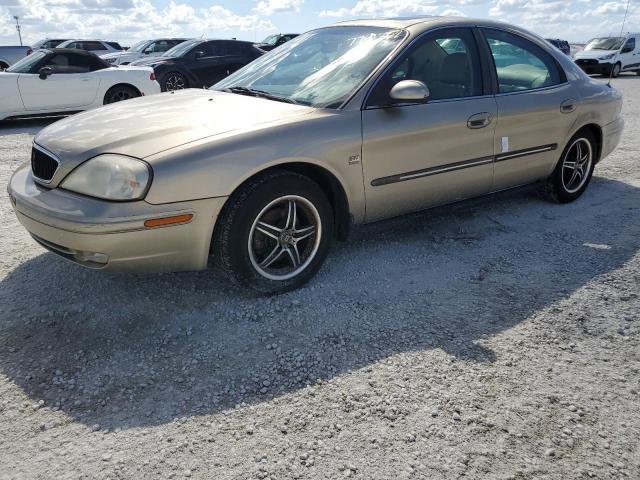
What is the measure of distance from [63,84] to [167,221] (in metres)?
8.14

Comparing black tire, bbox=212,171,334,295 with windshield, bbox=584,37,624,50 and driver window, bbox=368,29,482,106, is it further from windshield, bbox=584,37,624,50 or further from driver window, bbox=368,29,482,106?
windshield, bbox=584,37,624,50

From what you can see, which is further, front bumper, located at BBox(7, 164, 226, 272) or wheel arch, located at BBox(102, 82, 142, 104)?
wheel arch, located at BBox(102, 82, 142, 104)

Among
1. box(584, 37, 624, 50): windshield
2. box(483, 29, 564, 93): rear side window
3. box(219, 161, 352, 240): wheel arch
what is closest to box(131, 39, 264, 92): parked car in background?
box(483, 29, 564, 93): rear side window

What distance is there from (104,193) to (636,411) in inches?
104

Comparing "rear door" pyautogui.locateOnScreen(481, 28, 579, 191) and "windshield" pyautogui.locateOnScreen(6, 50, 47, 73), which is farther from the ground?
"windshield" pyautogui.locateOnScreen(6, 50, 47, 73)

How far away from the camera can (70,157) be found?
2.99 meters

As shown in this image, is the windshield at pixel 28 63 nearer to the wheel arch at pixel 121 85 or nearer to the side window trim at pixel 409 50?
the wheel arch at pixel 121 85

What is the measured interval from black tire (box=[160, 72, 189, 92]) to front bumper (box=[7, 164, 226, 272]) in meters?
9.99

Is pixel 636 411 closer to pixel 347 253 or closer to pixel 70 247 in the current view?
pixel 347 253

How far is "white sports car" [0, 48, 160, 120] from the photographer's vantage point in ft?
30.4

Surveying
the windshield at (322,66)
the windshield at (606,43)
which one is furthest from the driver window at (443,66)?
the windshield at (606,43)

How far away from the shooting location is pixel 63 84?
9641 mm

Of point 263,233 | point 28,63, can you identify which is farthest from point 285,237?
point 28,63

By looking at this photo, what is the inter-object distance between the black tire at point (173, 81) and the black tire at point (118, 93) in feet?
7.08
